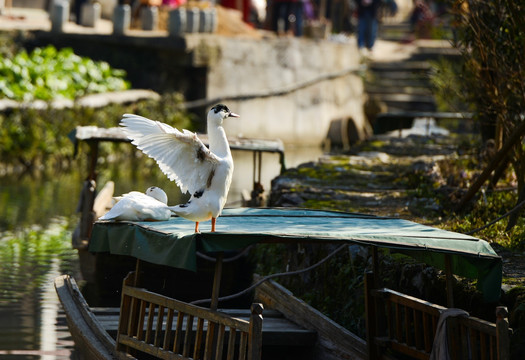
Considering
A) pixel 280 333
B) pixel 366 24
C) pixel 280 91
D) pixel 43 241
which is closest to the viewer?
pixel 280 333

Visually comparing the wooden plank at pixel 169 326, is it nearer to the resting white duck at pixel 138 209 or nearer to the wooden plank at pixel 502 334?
the resting white duck at pixel 138 209

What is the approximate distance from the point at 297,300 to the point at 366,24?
1975cm

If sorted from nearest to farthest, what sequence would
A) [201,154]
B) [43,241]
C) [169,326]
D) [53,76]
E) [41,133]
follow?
[201,154]
[169,326]
[43,241]
[41,133]
[53,76]

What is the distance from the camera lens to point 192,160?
6508 millimetres

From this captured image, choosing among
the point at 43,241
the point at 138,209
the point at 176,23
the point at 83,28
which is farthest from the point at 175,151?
the point at 83,28

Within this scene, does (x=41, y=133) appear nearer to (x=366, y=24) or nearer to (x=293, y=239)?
(x=366, y=24)

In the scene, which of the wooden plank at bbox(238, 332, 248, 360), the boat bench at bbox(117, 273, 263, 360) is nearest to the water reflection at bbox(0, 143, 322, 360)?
the boat bench at bbox(117, 273, 263, 360)

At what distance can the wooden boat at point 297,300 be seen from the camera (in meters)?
6.18

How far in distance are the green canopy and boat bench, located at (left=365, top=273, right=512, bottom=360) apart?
267mm

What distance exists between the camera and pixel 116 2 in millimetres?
26766

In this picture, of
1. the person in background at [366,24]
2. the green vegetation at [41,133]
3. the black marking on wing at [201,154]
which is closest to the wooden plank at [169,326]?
the black marking on wing at [201,154]

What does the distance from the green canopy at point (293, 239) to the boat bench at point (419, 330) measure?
267 millimetres

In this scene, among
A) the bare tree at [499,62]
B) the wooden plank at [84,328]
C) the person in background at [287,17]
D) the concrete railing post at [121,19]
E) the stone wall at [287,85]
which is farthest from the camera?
the person in background at [287,17]

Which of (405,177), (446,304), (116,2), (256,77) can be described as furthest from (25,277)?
(116,2)
